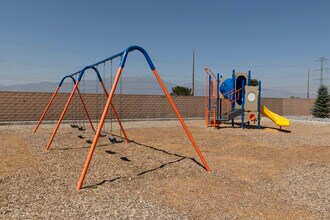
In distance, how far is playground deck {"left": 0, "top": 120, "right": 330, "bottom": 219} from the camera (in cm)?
384

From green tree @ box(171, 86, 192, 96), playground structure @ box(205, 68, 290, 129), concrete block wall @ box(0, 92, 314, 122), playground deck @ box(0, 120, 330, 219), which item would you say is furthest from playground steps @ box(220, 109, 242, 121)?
green tree @ box(171, 86, 192, 96)

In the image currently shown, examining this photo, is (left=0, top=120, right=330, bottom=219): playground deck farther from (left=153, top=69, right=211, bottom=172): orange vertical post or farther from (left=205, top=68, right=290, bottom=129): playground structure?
(left=205, top=68, right=290, bottom=129): playground structure

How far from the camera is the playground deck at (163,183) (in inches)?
151

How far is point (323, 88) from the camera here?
27.5 m

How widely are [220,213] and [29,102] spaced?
1501cm

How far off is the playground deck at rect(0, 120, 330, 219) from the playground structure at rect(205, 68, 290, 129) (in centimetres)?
608

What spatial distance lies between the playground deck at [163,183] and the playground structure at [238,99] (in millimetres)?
6082

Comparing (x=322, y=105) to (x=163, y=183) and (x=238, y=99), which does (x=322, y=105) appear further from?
(x=163, y=183)

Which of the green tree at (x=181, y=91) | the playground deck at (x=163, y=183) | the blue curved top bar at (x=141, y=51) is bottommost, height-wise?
the playground deck at (x=163, y=183)

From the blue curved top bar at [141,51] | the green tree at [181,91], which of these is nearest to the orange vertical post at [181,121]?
the blue curved top bar at [141,51]

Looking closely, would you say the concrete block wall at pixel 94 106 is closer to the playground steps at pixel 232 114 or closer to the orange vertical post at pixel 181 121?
the playground steps at pixel 232 114

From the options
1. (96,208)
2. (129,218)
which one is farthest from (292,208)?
(96,208)

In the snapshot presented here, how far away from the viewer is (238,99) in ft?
49.6

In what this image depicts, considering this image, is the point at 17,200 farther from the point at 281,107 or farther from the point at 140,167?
the point at 281,107
